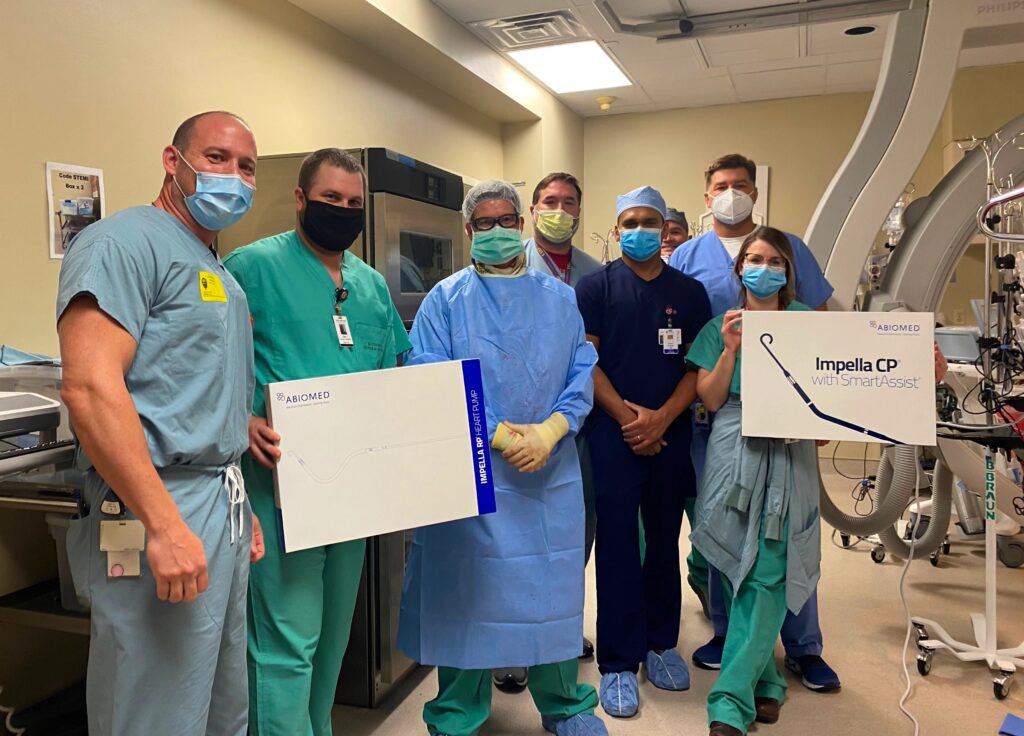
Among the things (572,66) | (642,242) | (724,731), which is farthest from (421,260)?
(572,66)

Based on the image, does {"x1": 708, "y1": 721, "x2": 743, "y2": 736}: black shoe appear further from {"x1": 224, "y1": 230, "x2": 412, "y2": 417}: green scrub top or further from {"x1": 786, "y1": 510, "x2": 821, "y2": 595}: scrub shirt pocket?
{"x1": 224, "y1": 230, "x2": 412, "y2": 417}: green scrub top

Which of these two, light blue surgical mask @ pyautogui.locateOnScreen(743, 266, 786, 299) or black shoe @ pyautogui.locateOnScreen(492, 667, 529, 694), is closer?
light blue surgical mask @ pyautogui.locateOnScreen(743, 266, 786, 299)

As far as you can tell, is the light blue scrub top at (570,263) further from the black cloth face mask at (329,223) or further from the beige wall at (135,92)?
the beige wall at (135,92)

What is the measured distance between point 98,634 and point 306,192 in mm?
1041

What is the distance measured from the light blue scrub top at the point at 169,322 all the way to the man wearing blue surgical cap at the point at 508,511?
25.5 inches

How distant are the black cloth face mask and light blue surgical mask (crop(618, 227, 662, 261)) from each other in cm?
93

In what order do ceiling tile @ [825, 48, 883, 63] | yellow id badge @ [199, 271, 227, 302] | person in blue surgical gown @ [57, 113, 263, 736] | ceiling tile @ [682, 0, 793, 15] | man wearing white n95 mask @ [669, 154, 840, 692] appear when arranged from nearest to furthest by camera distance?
person in blue surgical gown @ [57, 113, 263, 736] → yellow id badge @ [199, 271, 227, 302] → man wearing white n95 mask @ [669, 154, 840, 692] → ceiling tile @ [682, 0, 793, 15] → ceiling tile @ [825, 48, 883, 63]

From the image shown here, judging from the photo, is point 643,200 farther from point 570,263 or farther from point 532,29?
point 532,29

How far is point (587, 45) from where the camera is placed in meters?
4.55

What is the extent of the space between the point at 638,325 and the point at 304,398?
116cm

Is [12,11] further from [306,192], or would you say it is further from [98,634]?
[98,634]

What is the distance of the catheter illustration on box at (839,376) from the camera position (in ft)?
6.73

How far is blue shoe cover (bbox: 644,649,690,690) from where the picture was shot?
2.49m

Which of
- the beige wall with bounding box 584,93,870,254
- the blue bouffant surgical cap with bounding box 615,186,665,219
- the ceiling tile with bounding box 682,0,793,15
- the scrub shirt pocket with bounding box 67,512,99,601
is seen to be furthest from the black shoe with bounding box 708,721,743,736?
the beige wall with bounding box 584,93,870,254
